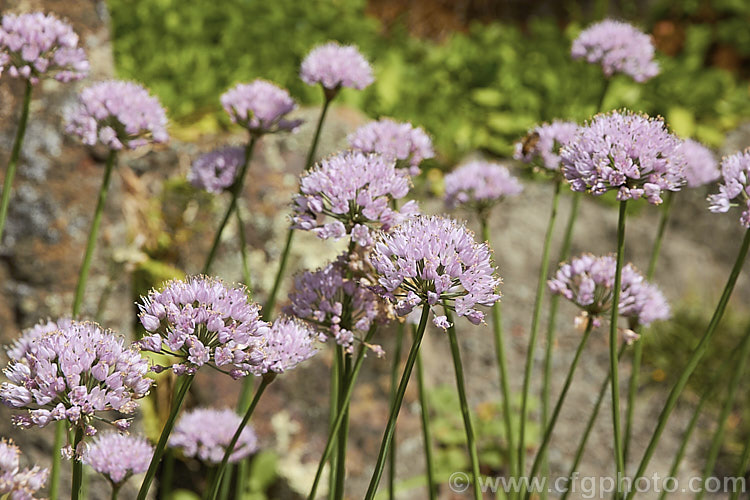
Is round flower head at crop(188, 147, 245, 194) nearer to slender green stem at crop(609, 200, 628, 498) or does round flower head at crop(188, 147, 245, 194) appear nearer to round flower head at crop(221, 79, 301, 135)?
round flower head at crop(221, 79, 301, 135)

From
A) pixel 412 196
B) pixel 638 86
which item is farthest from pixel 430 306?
pixel 638 86

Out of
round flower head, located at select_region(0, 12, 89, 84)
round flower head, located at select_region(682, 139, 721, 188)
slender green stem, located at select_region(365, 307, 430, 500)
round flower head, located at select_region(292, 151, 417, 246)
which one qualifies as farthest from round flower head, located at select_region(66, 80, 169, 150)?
round flower head, located at select_region(682, 139, 721, 188)

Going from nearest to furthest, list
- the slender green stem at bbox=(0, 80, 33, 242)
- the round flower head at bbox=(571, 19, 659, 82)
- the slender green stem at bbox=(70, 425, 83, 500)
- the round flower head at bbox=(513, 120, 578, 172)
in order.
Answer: the slender green stem at bbox=(70, 425, 83, 500)
the slender green stem at bbox=(0, 80, 33, 242)
the round flower head at bbox=(513, 120, 578, 172)
the round flower head at bbox=(571, 19, 659, 82)

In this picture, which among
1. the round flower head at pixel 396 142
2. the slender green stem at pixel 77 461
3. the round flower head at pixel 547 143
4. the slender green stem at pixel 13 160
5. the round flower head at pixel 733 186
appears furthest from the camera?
the round flower head at pixel 547 143

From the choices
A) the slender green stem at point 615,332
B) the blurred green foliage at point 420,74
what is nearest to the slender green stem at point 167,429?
the slender green stem at point 615,332

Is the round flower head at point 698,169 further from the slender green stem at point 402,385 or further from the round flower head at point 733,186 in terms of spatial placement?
the slender green stem at point 402,385
